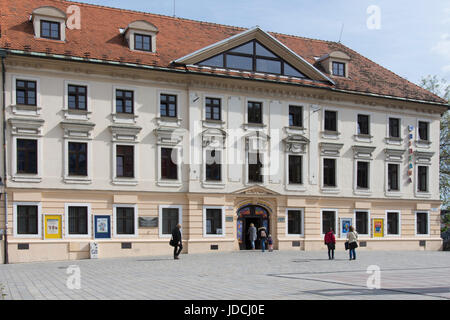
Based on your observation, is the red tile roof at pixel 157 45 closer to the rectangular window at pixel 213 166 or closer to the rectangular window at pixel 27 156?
the rectangular window at pixel 27 156

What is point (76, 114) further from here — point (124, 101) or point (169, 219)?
point (169, 219)

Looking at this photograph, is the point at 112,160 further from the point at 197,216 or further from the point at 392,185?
the point at 392,185

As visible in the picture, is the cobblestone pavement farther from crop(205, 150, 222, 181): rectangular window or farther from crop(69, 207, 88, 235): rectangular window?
crop(205, 150, 222, 181): rectangular window

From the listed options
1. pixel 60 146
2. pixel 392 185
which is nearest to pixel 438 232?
pixel 392 185

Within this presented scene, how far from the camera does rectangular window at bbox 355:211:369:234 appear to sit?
37375 millimetres

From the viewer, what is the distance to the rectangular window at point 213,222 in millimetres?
32938

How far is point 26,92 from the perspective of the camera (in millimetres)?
29078

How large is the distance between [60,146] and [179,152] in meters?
6.55

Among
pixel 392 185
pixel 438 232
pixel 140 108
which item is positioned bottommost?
pixel 438 232

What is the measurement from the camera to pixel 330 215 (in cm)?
3650

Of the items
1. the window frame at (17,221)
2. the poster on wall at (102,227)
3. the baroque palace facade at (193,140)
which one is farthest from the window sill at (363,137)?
the window frame at (17,221)
